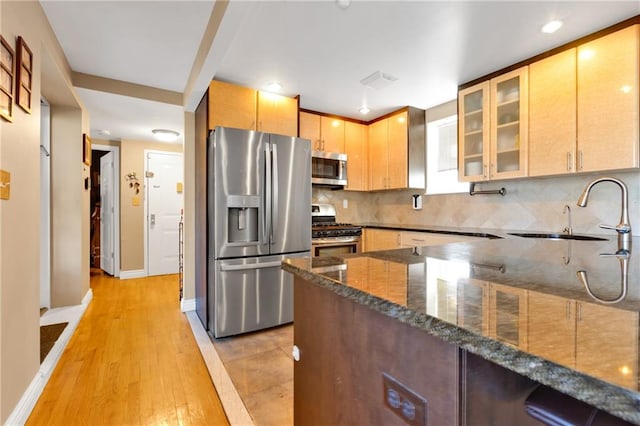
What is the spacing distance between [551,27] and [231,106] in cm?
258

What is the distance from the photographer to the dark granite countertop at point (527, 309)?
340 millimetres

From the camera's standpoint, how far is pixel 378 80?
2.90 metres

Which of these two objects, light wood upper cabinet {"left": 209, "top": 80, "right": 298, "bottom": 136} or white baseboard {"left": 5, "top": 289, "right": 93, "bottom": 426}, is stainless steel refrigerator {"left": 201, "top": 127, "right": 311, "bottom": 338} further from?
white baseboard {"left": 5, "top": 289, "right": 93, "bottom": 426}

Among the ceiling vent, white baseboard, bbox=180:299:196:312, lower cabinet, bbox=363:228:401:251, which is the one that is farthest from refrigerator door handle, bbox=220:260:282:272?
the ceiling vent

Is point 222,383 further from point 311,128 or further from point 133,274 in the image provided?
point 133,274

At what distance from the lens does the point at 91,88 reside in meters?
2.84

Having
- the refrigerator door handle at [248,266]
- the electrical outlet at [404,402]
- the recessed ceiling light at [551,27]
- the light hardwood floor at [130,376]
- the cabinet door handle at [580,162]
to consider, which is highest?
the recessed ceiling light at [551,27]

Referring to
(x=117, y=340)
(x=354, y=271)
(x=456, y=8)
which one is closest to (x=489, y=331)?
(x=354, y=271)

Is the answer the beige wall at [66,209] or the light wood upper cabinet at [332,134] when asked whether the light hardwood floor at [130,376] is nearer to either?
the beige wall at [66,209]

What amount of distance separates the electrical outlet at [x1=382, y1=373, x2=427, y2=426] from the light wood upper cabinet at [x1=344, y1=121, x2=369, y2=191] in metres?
3.44

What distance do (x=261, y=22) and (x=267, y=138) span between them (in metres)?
0.89

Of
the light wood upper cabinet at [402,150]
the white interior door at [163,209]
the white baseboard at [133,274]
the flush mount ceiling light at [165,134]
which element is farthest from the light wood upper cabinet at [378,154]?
the white baseboard at [133,274]

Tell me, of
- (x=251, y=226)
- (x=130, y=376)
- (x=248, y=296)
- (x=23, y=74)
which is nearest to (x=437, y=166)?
(x=251, y=226)

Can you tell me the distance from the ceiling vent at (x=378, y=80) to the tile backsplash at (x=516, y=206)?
1470 mm
